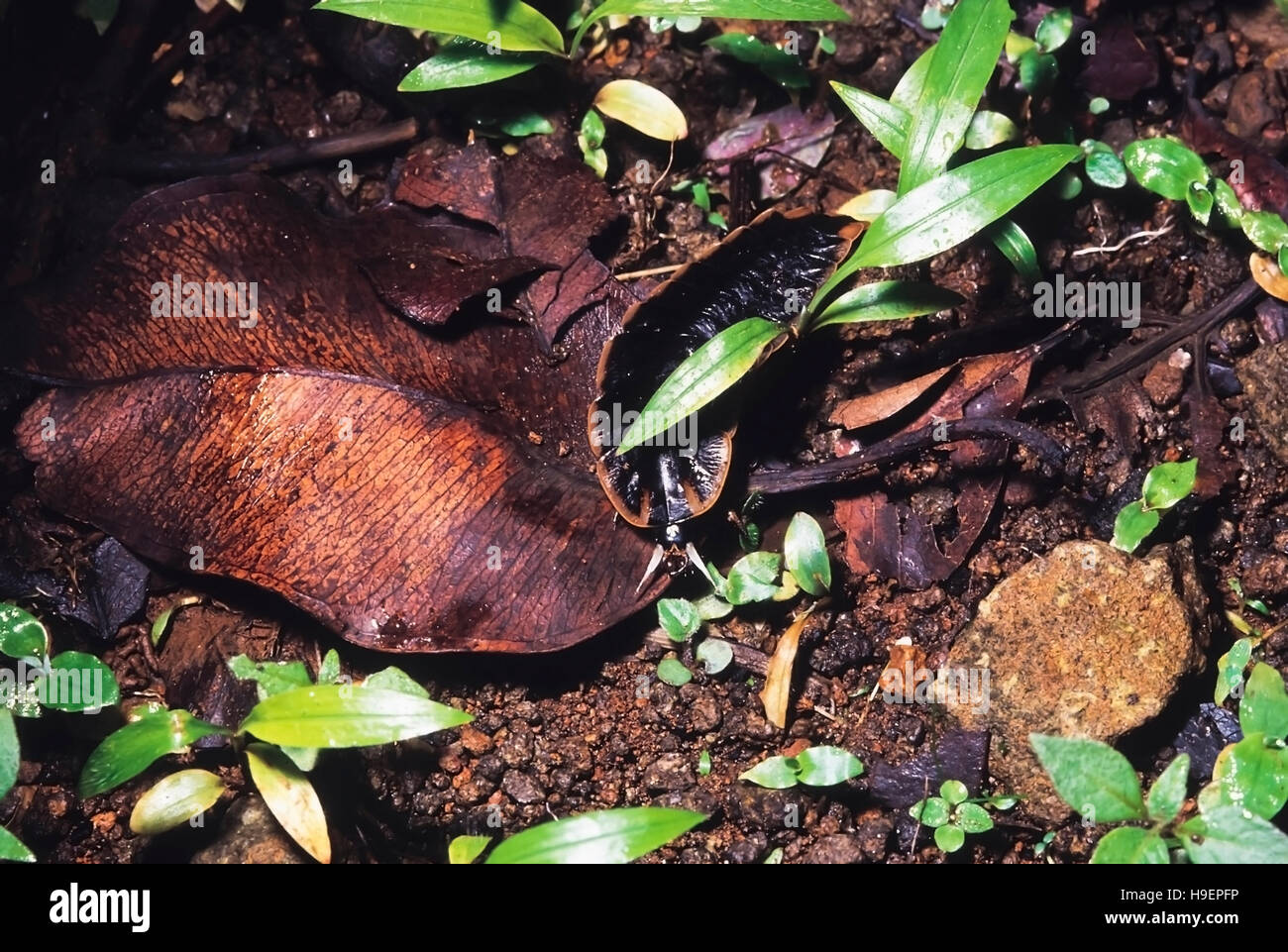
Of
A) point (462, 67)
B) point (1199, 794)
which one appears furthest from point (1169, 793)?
point (462, 67)

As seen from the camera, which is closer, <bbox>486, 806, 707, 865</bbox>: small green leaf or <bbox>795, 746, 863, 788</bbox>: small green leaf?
<bbox>486, 806, 707, 865</bbox>: small green leaf

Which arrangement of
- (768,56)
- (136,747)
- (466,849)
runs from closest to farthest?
(136,747)
(466,849)
(768,56)

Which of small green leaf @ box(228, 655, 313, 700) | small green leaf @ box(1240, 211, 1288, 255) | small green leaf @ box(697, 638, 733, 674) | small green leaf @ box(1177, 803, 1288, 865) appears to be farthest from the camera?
small green leaf @ box(1240, 211, 1288, 255)

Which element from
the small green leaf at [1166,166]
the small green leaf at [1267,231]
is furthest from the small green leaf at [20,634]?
the small green leaf at [1267,231]

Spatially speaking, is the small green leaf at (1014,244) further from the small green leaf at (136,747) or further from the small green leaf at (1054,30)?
the small green leaf at (136,747)

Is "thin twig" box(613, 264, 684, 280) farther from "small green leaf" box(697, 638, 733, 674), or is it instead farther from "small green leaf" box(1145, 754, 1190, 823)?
"small green leaf" box(1145, 754, 1190, 823)

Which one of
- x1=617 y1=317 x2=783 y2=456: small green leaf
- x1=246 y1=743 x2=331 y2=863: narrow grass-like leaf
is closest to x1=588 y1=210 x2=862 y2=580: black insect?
x1=617 y1=317 x2=783 y2=456: small green leaf

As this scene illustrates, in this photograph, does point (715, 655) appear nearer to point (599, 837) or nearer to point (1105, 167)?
point (599, 837)
